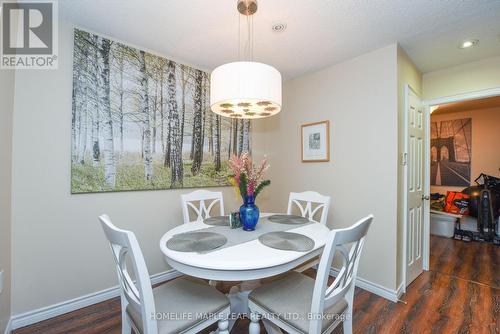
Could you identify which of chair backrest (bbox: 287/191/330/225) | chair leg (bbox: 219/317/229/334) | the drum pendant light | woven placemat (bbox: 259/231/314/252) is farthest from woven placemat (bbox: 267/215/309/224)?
the drum pendant light

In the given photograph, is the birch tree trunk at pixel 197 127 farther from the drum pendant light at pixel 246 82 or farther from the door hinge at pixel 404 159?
the door hinge at pixel 404 159

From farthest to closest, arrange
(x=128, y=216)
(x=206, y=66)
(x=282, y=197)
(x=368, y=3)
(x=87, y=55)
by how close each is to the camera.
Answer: (x=282, y=197) < (x=206, y=66) < (x=128, y=216) < (x=87, y=55) < (x=368, y=3)

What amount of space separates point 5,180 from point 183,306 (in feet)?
4.77

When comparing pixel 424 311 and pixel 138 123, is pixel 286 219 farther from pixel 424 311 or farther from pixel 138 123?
Answer: pixel 138 123

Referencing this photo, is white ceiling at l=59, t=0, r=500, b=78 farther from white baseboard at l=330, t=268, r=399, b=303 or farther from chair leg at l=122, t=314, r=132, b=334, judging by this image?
white baseboard at l=330, t=268, r=399, b=303

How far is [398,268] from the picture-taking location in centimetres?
208

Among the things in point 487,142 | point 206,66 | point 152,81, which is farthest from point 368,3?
point 487,142

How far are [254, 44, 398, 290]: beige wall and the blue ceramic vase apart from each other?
127 centimetres

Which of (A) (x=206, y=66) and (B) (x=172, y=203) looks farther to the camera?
(A) (x=206, y=66)

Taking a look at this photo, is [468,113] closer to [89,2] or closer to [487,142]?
[487,142]

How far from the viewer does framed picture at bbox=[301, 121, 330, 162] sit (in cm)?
255

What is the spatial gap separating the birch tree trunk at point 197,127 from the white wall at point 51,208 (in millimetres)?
832

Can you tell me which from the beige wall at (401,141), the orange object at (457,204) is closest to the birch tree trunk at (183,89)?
the beige wall at (401,141)

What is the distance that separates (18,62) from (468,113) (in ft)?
21.8
